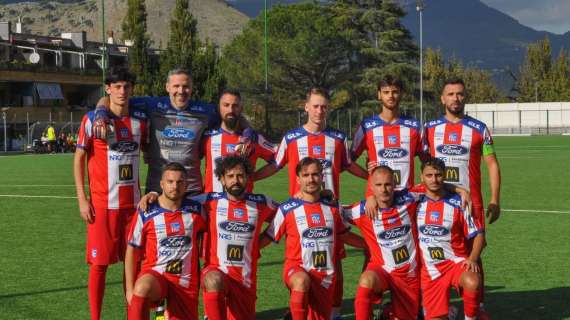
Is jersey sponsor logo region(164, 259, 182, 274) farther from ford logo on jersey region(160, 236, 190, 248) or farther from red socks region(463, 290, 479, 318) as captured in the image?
red socks region(463, 290, 479, 318)

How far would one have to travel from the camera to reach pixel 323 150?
6027mm

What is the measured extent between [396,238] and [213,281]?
1320 mm

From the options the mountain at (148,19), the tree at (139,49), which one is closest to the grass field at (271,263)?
the tree at (139,49)

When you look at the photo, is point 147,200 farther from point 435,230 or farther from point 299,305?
point 435,230

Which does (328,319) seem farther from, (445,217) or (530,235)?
(530,235)

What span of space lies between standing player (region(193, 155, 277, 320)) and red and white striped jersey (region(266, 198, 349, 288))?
146mm

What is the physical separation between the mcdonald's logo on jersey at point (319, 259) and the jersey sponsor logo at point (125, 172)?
60.9 inches

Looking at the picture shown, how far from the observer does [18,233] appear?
34.7 feet

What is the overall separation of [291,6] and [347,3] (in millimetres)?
4968

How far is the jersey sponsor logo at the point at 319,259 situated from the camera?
17.2 ft

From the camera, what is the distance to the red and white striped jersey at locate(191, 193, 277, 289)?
17.1 ft

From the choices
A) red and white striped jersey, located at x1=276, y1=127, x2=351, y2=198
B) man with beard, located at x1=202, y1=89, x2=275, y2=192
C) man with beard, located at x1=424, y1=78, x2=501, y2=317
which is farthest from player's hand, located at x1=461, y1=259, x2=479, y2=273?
man with beard, located at x1=202, y1=89, x2=275, y2=192

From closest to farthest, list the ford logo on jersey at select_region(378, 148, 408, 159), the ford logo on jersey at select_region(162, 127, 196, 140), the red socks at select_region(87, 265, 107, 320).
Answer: the red socks at select_region(87, 265, 107, 320), the ford logo on jersey at select_region(162, 127, 196, 140), the ford logo on jersey at select_region(378, 148, 408, 159)

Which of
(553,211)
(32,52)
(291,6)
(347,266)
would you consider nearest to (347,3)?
(291,6)
